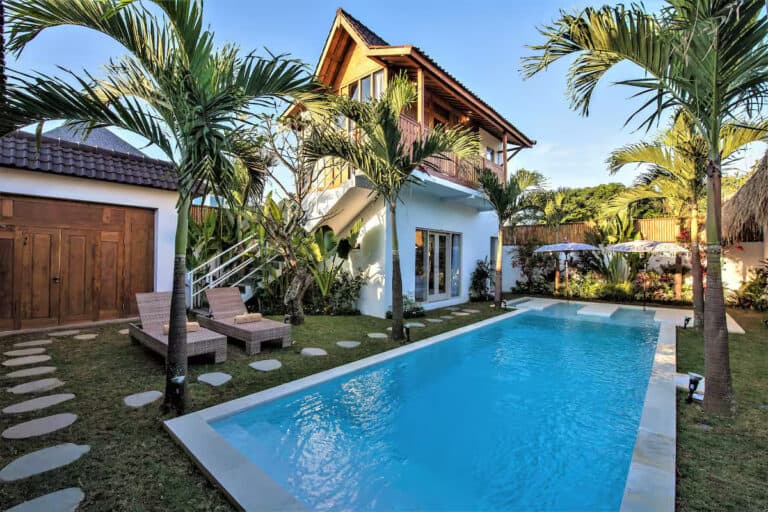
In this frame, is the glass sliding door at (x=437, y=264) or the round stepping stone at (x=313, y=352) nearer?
the round stepping stone at (x=313, y=352)

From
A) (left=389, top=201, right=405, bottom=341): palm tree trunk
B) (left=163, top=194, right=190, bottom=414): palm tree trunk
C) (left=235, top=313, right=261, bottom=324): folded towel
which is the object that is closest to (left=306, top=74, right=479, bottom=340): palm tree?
(left=389, top=201, right=405, bottom=341): palm tree trunk

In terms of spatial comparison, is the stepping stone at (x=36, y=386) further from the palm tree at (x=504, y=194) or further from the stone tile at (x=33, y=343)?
the palm tree at (x=504, y=194)

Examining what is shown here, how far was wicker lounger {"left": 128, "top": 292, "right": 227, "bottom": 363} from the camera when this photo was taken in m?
5.81

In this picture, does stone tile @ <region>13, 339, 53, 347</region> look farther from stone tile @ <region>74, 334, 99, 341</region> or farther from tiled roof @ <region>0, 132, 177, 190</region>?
tiled roof @ <region>0, 132, 177, 190</region>

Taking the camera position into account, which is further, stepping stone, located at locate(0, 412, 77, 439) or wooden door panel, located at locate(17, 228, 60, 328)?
wooden door panel, located at locate(17, 228, 60, 328)

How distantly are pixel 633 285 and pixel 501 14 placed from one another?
41.5 ft

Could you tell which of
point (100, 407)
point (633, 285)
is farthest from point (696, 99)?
point (633, 285)

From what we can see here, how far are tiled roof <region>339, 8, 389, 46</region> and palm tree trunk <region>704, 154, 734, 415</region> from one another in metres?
10.9

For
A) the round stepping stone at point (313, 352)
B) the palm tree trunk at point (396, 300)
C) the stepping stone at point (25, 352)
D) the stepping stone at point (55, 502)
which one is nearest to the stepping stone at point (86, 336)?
the stepping stone at point (25, 352)

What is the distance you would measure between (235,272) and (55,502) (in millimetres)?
8099

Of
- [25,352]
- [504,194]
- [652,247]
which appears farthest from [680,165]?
[25,352]

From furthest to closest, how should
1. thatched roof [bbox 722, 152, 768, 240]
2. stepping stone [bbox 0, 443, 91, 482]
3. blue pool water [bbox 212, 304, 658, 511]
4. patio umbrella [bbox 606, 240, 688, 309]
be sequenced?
1. patio umbrella [bbox 606, 240, 688, 309]
2. thatched roof [bbox 722, 152, 768, 240]
3. blue pool water [bbox 212, 304, 658, 511]
4. stepping stone [bbox 0, 443, 91, 482]

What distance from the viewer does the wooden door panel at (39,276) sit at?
824cm

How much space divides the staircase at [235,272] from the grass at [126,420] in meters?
2.60
